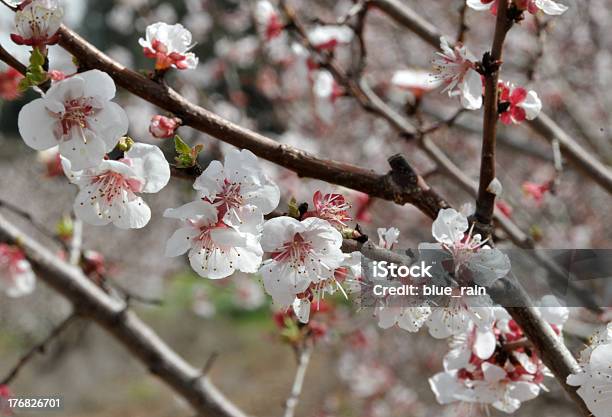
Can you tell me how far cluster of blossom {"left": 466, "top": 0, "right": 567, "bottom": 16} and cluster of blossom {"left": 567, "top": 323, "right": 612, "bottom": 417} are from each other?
536mm

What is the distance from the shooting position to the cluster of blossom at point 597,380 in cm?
92

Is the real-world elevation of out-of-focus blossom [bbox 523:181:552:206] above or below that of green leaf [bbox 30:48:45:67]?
below

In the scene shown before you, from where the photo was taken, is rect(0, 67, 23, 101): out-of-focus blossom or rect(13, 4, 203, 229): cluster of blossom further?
rect(0, 67, 23, 101): out-of-focus blossom

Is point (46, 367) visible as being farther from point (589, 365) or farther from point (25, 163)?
point (589, 365)

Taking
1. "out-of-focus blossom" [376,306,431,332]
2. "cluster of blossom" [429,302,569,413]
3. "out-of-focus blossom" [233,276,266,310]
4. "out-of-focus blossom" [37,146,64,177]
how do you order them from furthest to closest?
"out-of-focus blossom" [233,276,266,310], "out-of-focus blossom" [37,146,64,177], "cluster of blossom" [429,302,569,413], "out-of-focus blossom" [376,306,431,332]

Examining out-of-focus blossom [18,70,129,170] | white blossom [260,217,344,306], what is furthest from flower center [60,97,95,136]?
white blossom [260,217,344,306]

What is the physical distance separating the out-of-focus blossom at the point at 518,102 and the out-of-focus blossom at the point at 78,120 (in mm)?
683

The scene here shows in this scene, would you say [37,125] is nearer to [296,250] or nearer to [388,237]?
[296,250]

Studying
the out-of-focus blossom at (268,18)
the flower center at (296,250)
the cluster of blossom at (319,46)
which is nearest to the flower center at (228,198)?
the flower center at (296,250)

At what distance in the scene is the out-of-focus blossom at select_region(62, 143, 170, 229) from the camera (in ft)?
3.18

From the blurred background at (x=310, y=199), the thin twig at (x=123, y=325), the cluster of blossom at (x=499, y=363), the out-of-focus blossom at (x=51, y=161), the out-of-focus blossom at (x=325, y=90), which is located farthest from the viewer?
the blurred background at (x=310, y=199)

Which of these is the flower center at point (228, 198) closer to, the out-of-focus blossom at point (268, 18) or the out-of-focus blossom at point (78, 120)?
the out-of-focus blossom at point (78, 120)

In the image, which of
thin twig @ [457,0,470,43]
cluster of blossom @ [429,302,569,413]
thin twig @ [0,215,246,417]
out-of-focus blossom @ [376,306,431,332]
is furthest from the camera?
thin twig @ [0,215,246,417]

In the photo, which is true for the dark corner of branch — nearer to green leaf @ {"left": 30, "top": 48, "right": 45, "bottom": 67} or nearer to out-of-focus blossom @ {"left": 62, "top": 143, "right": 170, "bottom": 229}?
out-of-focus blossom @ {"left": 62, "top": 143, "right": 170, "bottom": 229}
